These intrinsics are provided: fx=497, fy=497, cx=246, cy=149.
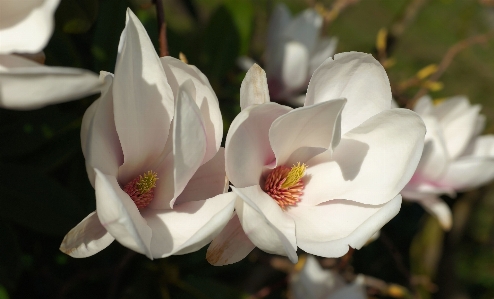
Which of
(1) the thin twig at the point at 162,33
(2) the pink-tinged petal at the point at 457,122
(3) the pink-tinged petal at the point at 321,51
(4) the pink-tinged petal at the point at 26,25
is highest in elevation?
(4) the pink-tinged petal at the point at 26,25

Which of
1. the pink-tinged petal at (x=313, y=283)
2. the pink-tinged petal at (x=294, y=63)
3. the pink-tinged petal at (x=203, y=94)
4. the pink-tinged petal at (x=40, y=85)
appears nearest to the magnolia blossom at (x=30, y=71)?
the pink-tinged petal at (x=40, y=85)

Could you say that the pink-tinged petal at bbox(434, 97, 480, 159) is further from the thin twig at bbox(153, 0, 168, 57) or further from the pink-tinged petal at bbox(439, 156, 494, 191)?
the thin twig at bbox(153, 0, 168, 57)

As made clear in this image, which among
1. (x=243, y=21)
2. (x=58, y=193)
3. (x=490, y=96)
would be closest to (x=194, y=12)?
(x=243, y=21)

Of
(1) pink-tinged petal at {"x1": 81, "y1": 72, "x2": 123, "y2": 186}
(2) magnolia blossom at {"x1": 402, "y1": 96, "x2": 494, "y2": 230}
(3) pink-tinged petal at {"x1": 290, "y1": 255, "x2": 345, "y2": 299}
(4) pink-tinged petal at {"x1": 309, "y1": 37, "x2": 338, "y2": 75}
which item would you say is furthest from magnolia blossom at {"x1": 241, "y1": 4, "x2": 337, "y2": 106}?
(1) pink-tinged petal at {"x1": 81, "y1": 72, "x2": 123, "y2": 186}

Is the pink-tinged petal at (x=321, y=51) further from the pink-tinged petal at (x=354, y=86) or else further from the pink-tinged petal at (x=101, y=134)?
the pink-tinged petal at (x=101, y=134)

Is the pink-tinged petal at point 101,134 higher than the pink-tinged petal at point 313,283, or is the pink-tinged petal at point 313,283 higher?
the pink-tinged petal at point 101,134

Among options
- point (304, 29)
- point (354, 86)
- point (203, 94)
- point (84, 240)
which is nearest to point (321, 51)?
point (304, 29)

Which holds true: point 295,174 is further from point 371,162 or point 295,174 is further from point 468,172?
point 468,172

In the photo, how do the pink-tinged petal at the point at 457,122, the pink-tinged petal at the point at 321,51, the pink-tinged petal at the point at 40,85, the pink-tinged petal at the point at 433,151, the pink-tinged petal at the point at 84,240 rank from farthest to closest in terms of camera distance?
the pink-tinged petal at the point at 321,51
the pink-tinged petal at the point at 457,122
the pink-tinged petal at the point at 433,151
the pink-tinged petal at the point at 84,240
the pink-tinged petal at the point at 40,85
